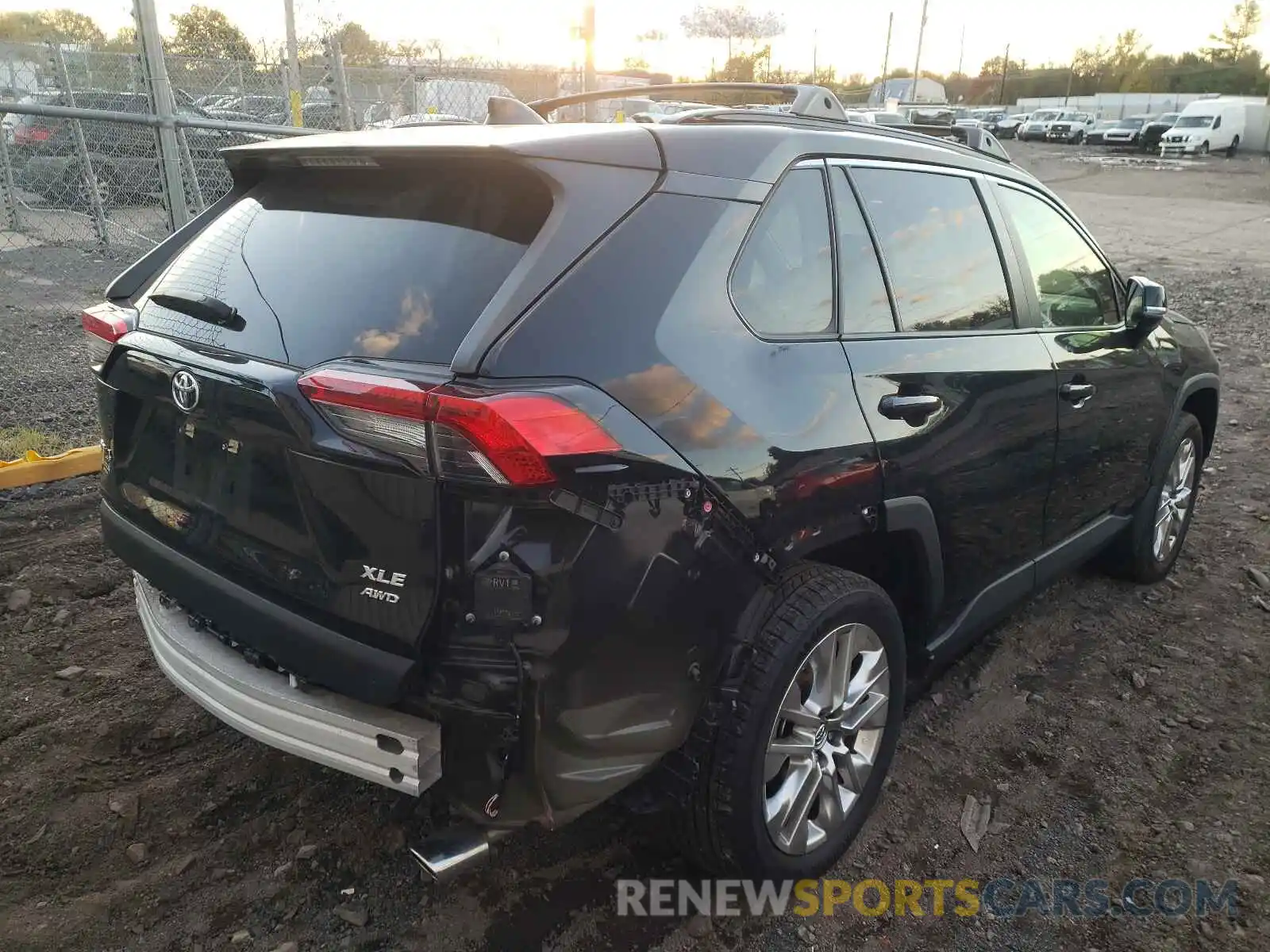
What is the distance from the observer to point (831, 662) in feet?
8.25

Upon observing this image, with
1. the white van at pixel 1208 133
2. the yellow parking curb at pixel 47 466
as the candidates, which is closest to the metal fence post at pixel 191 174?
the yellow parking curb at pixel 47 466

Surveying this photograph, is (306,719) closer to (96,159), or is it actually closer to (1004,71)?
(96,159)

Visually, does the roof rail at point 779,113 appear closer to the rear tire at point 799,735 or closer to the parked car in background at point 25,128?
the rear tire at point 799,735

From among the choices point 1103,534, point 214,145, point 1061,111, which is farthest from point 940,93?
point 1103,534

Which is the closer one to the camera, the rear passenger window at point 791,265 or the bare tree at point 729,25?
the rear passenger window at point 791,265

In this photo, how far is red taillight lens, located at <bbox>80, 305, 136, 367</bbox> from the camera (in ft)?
8.50

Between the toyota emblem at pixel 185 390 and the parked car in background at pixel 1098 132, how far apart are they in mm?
52958

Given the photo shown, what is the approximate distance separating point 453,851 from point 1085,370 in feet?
8.89

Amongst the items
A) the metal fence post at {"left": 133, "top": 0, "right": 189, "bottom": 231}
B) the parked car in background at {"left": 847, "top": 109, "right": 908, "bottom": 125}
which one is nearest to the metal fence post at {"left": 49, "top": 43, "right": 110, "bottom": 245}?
the metal fence post at {"left": 133, "top": 0, "right": 189, "bottom": 231}

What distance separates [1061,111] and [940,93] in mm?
23070

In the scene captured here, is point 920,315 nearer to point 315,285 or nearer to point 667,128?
point 667,128

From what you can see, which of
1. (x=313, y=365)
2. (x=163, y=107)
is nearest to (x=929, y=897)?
(x=313, y=365)

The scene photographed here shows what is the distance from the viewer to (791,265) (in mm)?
2494

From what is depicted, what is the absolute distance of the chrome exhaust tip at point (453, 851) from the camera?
204 centimetres
